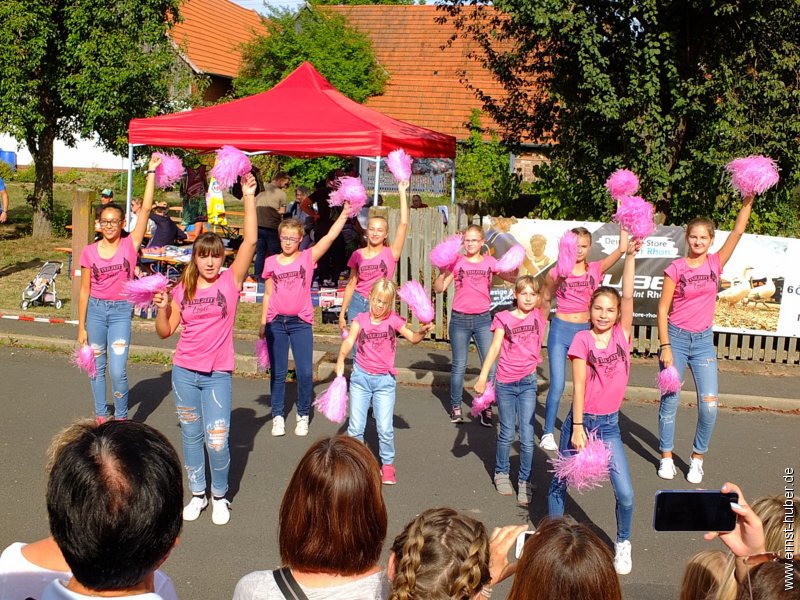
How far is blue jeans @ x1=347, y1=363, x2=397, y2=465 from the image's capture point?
6.55 metres

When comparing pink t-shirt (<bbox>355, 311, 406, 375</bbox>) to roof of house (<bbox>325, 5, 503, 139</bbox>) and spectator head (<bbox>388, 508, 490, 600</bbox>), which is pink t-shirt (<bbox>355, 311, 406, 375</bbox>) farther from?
roof of house (<bbox>325, 5, 503, 139</bbox>)

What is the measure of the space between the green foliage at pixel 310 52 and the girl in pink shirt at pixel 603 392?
20500mm

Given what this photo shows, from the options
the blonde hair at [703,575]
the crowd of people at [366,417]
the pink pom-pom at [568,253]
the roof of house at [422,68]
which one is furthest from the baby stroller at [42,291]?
the roof of house at [422,68]

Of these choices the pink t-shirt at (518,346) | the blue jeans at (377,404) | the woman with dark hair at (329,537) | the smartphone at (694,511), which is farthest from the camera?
the blue jeans at (377,404)

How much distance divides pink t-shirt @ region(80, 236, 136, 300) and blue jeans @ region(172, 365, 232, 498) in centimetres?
151

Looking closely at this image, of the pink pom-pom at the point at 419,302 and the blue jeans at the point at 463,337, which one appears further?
the blue jeans at the point at 463,337

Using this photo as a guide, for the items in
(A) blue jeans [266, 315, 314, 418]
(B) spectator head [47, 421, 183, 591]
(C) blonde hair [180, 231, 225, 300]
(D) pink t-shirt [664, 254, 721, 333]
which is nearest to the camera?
(B) spectator head [47, 421, 183, 591]

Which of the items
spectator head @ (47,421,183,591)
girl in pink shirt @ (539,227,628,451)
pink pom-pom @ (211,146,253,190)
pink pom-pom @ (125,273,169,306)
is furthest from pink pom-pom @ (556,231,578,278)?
spectator head @ (47,421,183,591)

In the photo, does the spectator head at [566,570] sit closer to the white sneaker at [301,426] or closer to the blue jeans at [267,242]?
the white sneaker at [301,426]

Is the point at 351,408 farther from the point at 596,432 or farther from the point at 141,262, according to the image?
the point at 141,262

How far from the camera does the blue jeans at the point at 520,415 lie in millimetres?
6418

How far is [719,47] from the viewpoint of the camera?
37.2ft

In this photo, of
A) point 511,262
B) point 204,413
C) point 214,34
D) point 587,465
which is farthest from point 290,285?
point 214,34

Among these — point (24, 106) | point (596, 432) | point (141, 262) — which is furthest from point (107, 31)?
point (596, 432)
